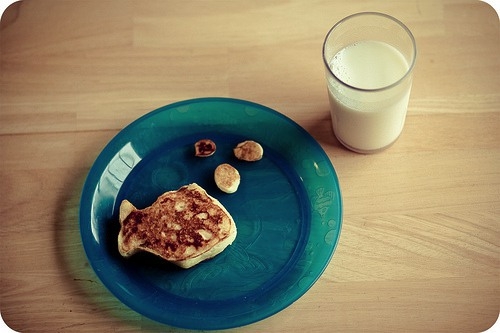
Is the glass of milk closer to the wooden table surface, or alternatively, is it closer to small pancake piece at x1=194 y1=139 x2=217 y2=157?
the wooden table surface

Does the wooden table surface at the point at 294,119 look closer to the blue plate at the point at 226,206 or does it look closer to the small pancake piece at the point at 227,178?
the blue plate at the point at 226,206

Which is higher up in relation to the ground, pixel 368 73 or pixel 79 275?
pixel 368 73

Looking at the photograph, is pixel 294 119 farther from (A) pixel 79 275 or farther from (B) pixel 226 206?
(A) pixel 79 275

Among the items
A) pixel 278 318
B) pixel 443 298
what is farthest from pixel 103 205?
pixel 443 298

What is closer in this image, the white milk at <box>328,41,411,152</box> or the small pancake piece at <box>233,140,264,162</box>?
the white milk at <box>328,41,411,152</box>

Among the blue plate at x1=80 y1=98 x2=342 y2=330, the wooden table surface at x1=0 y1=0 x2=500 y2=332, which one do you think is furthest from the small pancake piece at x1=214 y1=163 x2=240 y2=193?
the wooden table surface at x1=0 y1=0 x2=500 y2=332

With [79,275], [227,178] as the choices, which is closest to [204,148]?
[227,178]

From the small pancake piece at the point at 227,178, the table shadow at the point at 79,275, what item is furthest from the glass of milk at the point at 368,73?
the table shadow at the point at 79,275
